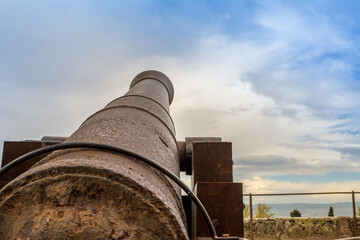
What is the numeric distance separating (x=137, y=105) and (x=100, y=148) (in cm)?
144

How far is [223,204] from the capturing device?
3.38 meters

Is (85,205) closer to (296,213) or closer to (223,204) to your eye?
(223,204)

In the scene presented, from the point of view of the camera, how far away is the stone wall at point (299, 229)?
923 centimetres

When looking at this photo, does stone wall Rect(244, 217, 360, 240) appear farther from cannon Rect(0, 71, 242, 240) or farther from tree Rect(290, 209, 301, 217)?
cannon Rect(0, 71, 242, 240)

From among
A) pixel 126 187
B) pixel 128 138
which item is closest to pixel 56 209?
pixel 126 187

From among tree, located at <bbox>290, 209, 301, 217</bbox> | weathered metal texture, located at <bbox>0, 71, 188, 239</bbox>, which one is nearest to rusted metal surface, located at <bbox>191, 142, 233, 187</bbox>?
weathered metal texture, located at <bbox>0, 71, 188, 239</bbox>

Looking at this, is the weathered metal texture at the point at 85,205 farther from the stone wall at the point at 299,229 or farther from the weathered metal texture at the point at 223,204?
the stone wall at the point at 299,229

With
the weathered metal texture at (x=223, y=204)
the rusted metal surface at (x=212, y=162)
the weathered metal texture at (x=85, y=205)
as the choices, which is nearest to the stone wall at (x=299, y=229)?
the rusted metal surface at (x=212, y=162)

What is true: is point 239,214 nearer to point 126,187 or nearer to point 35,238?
point 126,187

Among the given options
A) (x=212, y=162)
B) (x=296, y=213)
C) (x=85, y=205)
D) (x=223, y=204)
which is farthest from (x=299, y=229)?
(x=85, y=205)

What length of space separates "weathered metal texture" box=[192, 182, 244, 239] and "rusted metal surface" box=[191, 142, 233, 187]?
24cm

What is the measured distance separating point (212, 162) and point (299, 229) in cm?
668

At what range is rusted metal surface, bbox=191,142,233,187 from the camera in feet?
12.1

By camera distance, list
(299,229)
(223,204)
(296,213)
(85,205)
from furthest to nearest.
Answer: (296,213) < (299,229) < (223,204) < (85,205)
